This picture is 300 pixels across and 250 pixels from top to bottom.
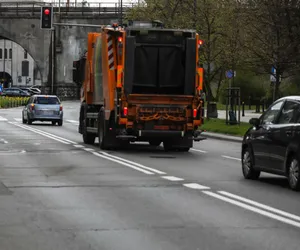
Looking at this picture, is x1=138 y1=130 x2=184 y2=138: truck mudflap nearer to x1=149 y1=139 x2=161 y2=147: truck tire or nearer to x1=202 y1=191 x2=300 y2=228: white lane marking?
x1=149 y1=139 x2=161 y2=147: truck tire

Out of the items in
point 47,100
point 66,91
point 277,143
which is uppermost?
point 277,143

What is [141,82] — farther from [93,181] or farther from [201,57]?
[201,57]

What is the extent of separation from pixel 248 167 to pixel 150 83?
8.77m

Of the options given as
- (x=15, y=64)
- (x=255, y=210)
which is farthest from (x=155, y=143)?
(x=15, y=64)

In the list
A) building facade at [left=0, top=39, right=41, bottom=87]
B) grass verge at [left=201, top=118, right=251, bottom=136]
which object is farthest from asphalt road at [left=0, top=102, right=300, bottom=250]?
building facade at [left=0, top=39, right=41, bottom=87]

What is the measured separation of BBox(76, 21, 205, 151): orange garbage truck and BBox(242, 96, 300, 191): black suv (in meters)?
7.90

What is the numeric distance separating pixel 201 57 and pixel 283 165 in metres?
33.2

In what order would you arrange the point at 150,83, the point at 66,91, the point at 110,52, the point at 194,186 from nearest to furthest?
the point at 194,186 → the point at 150,83 → the point at 110,52 → the point at 66,91

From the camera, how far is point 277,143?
639 inches

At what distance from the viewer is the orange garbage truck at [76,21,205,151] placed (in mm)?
25641

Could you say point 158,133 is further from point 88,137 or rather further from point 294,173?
point 294,173

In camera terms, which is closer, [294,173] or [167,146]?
[294,173]

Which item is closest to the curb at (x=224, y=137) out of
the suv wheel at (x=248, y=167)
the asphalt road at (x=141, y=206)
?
the asphalt road at (x=141, y=206)

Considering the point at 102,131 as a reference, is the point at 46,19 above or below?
above
